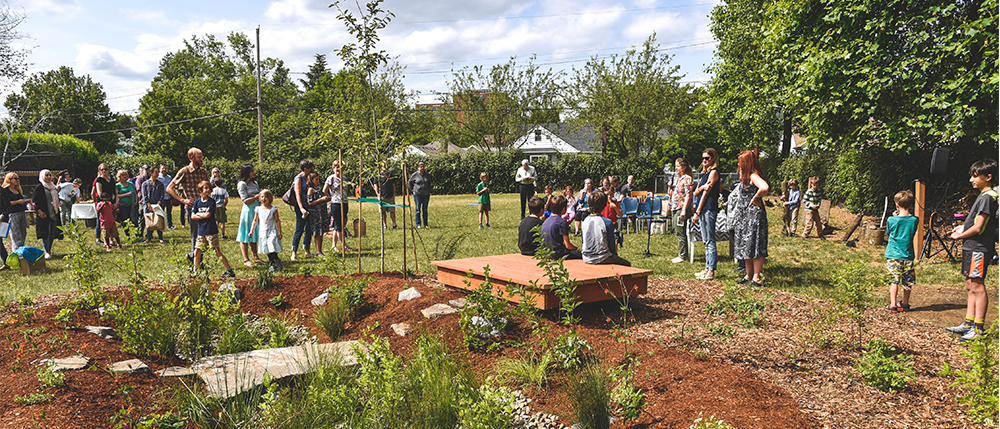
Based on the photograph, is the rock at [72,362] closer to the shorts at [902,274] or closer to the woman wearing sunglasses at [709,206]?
the woman wearing sunglasses at [709,206]

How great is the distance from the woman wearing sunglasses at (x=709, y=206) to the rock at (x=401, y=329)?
4.39 metres

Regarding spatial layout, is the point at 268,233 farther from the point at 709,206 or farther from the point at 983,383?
the point at 983,383

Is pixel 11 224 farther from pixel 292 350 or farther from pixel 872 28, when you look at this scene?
pixel 872 28

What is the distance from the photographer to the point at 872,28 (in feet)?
39.5

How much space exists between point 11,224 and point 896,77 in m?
16.5

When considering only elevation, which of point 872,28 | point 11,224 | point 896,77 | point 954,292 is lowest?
point 954,292

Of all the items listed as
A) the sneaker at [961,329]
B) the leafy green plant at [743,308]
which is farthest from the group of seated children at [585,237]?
the sneaker at [961,329]

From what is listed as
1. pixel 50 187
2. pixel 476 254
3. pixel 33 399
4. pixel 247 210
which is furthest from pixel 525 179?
pixel 33 399

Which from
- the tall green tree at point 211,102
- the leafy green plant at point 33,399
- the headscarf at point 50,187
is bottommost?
the leafy green plant at point 33,399

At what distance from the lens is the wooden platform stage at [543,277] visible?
527 cm

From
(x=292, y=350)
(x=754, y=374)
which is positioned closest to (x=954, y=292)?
(x=754, y=374)

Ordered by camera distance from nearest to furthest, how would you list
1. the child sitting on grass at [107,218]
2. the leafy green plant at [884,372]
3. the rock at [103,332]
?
the leafy green plant at [884,372] < the rock at [103,332] < the child sitting on grass at [107,218]

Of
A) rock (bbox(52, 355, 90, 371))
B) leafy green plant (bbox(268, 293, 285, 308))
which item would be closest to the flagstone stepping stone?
rock (bbox(52, 355, 90, 371))

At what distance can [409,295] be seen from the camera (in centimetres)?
607
